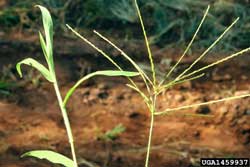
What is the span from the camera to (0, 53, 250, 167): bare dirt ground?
8.02ft

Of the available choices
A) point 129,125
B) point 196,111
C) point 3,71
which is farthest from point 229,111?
point 3,71

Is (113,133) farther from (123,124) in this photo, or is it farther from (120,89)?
(120,89)

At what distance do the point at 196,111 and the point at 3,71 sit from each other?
1.25 metres

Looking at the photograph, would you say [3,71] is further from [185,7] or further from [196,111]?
[185,7]

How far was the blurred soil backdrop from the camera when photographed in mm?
2518

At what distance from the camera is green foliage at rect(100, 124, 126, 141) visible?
8.50 feet

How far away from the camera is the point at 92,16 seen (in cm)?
394

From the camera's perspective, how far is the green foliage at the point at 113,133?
259 centimetres

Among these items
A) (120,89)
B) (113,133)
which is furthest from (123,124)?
(120,89)

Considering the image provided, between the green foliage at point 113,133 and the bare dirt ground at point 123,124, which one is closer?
the bare dirt ground at point 123,124

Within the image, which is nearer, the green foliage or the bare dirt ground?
the bare dirt ground

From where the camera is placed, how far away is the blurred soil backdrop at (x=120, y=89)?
8.26 feet

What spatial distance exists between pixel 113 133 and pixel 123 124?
0.15 metres

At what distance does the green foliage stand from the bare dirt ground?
0.02 metres
